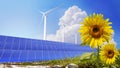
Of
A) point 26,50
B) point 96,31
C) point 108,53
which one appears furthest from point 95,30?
point 26,50

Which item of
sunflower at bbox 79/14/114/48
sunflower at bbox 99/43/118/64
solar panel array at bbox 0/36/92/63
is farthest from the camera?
solar panel array at bbox 0/36/92/63

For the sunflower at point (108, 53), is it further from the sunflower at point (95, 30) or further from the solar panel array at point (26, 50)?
the solar panel array at point (26, 50)

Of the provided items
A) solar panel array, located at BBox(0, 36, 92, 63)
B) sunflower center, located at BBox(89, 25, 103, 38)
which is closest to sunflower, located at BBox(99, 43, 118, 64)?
sunflower center, located at BBox(89, 25, 103, 38)

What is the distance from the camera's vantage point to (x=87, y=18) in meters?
3.29

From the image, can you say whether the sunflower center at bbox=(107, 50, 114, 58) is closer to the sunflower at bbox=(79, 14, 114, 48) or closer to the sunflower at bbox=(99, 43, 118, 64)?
the sunflower at bbox=(99, 43, 118, 64)

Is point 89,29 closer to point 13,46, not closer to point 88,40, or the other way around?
point 88,40

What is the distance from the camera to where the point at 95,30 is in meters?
3.30

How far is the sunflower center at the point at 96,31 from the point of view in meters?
3.25

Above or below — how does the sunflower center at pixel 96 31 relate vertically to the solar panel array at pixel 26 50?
below

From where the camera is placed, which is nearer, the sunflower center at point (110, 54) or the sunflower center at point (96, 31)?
the sunflower center at point (96, 31)

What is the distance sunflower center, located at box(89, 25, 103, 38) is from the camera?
325 centimetres

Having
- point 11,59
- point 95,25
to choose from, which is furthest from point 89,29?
point 11,59

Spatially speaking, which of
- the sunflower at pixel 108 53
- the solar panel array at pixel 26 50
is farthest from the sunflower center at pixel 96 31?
the solar panel array at pixel 26 50

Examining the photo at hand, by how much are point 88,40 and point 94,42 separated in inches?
2.5
